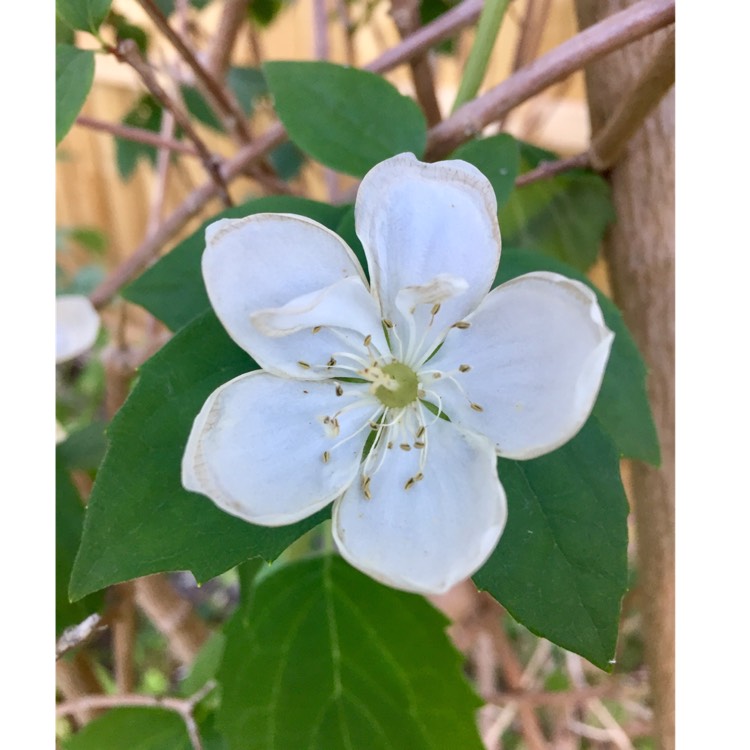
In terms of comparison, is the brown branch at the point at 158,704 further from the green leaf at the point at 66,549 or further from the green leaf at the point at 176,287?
the green leaf at the point at 176,287

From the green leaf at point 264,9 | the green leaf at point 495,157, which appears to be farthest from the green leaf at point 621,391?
the green leaf at point 264,9

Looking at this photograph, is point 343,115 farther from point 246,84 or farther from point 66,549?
Result: point 246,84

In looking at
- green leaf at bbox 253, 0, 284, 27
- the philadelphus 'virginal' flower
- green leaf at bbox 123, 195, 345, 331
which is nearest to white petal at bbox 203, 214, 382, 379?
the philadelphus 'virginal' flower

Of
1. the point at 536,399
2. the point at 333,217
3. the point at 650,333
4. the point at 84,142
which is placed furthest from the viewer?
the point at 84,142

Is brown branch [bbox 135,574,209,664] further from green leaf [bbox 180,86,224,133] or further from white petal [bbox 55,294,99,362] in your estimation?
green leaf [bbox 180,86,224,133]

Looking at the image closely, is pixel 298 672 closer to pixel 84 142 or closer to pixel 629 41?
pixel 629 41

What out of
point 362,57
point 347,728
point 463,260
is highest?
point 463,260

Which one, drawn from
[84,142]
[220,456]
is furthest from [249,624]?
[84,142]

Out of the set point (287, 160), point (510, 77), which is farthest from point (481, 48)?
point (287, 160)
